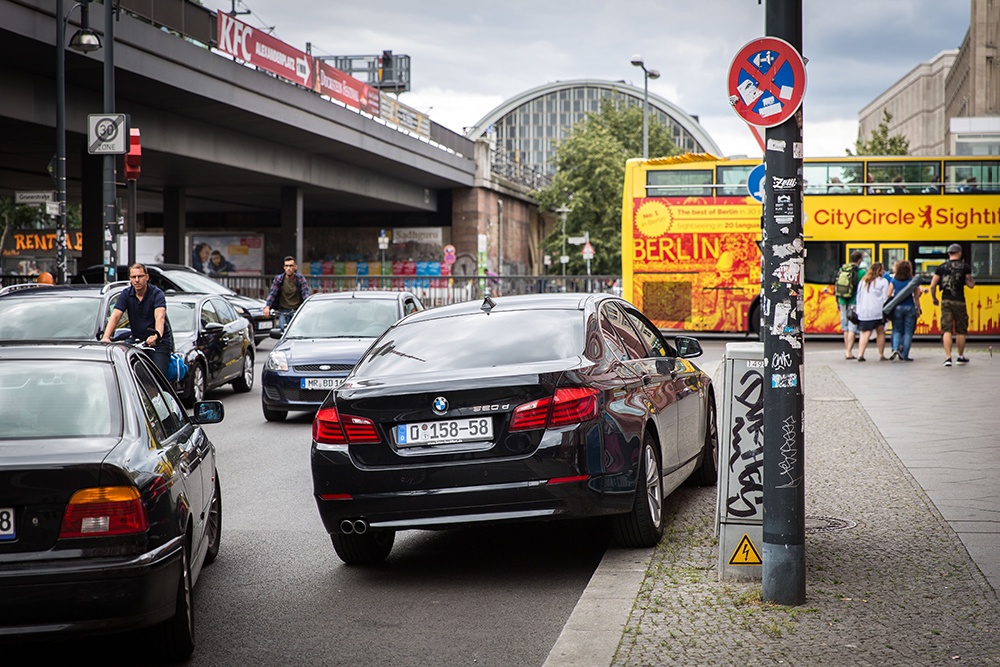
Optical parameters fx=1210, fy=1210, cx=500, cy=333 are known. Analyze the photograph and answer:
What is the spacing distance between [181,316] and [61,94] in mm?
9897

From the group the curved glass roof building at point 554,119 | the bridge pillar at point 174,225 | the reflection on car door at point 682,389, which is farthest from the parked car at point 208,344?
the curved glass roof building at point 554,119

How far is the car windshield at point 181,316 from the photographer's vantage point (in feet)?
52.4

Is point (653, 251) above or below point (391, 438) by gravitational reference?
above

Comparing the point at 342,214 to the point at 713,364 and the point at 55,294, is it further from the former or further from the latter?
the point at 55,294

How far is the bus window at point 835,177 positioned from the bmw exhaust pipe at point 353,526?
22.6 meters

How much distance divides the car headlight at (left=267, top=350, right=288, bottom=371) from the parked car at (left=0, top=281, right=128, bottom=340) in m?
1.64

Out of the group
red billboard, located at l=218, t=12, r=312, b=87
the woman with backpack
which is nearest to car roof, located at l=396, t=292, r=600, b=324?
the woman with backpack

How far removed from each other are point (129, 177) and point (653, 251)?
11972 mm

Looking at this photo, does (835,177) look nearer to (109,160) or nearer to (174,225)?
(109,160)

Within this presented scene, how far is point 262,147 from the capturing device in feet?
127

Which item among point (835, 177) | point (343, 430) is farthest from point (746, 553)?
point (835, 177)

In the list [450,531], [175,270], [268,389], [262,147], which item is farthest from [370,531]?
[262,147]

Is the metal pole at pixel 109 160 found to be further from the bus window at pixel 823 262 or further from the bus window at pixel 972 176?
the bus window at pixel 972 176

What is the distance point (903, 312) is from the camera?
21250mm
